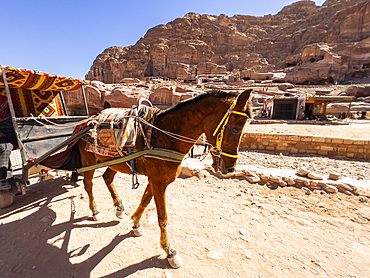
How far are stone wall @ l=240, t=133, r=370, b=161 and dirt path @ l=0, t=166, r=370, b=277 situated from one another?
3.78m

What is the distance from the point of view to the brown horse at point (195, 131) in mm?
1743

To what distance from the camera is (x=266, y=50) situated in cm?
5941

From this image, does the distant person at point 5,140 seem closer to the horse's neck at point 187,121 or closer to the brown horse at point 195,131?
the brown horse at point 195,131

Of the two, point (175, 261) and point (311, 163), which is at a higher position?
point (175, 261)

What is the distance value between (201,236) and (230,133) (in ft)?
5.89

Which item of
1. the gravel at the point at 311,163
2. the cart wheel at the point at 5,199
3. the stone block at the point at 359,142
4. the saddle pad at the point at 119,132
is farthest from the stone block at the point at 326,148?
the cart wheel at the point at 5,199

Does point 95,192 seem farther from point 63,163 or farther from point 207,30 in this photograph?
point 207,30

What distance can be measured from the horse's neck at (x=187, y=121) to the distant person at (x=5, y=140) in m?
2.75

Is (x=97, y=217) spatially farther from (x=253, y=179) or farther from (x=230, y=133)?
(x=253, y=179)

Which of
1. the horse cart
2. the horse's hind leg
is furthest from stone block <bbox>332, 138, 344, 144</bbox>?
the horse cart

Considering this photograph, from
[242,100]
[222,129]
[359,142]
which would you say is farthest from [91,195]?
[359,142]

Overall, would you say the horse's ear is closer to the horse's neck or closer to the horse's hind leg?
the horse's neck

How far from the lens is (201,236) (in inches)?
103

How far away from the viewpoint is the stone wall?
6.16 meters
